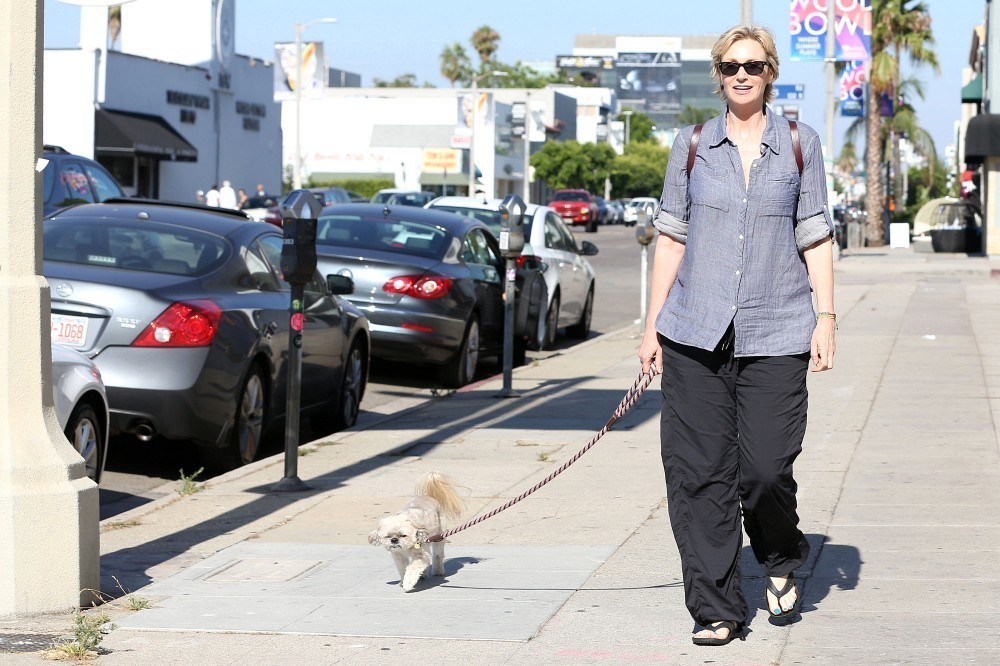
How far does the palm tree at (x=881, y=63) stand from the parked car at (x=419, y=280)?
37.6m

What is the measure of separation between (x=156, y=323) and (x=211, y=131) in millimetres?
46990

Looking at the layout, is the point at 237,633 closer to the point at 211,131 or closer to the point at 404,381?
the point at 404,381

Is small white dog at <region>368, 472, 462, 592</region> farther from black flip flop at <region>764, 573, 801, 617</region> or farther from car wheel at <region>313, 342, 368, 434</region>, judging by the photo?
car wheel at <region>313, 342, 368, 434</region>

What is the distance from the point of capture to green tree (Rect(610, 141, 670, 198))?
362 feet

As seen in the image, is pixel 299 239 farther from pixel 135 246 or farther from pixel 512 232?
pixel 512 232

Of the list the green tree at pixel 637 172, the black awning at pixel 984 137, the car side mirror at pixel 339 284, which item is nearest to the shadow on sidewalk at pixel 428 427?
the car side mirror at pixel 339 284

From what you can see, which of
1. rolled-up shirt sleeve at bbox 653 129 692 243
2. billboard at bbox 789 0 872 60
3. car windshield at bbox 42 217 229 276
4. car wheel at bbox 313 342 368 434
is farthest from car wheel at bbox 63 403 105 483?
billboard at bbox 789 0 872 60

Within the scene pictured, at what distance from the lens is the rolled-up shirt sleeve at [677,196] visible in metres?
5.14

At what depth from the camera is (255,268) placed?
9477mm

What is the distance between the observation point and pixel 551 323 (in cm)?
1719

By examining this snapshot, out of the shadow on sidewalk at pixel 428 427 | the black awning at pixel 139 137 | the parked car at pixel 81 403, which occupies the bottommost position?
the shadow on sidewalk at pixel 428 427

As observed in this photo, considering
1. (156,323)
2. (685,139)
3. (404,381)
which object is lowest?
(404,381)

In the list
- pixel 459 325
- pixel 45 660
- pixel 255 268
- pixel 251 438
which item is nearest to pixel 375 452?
pixel 251 438

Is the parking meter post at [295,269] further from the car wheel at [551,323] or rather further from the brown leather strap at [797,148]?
the car wheel at [551,323]
